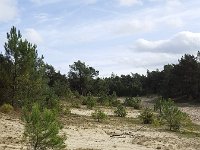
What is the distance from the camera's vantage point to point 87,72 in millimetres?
102500

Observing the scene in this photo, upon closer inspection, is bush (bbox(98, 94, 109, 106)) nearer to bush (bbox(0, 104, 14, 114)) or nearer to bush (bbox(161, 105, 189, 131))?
bush (bbox(161, 105, 189, 131))

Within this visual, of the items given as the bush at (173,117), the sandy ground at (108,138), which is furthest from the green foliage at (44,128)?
the bush at (173,117)

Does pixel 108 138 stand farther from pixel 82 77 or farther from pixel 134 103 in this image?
pixel 82 77

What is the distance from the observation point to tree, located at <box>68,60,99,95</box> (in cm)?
10131

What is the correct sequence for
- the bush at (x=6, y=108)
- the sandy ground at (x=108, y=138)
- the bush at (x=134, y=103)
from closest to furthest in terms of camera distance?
the sandy ground at (x=108, y=138)
the bush at (x=6, y=108)
the bush at (x=134, y=103)

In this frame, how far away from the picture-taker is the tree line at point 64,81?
119ft

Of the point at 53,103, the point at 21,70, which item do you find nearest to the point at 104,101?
the point at 53,103

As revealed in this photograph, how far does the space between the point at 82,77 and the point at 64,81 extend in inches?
327

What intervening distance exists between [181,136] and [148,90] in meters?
81.1

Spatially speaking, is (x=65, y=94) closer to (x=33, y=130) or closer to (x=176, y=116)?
(x=176, y=116)

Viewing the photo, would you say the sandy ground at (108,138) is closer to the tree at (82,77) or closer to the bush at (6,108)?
the bush at (6,108)

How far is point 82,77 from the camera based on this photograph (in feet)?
338

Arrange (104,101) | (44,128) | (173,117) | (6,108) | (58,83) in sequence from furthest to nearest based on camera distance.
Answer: (58,83) < (104,101) < (6,108) < (173,117) < (44,128)

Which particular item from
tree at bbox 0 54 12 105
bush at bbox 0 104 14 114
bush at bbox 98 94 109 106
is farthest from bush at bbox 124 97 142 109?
bush at bbox 0 104 14 114
